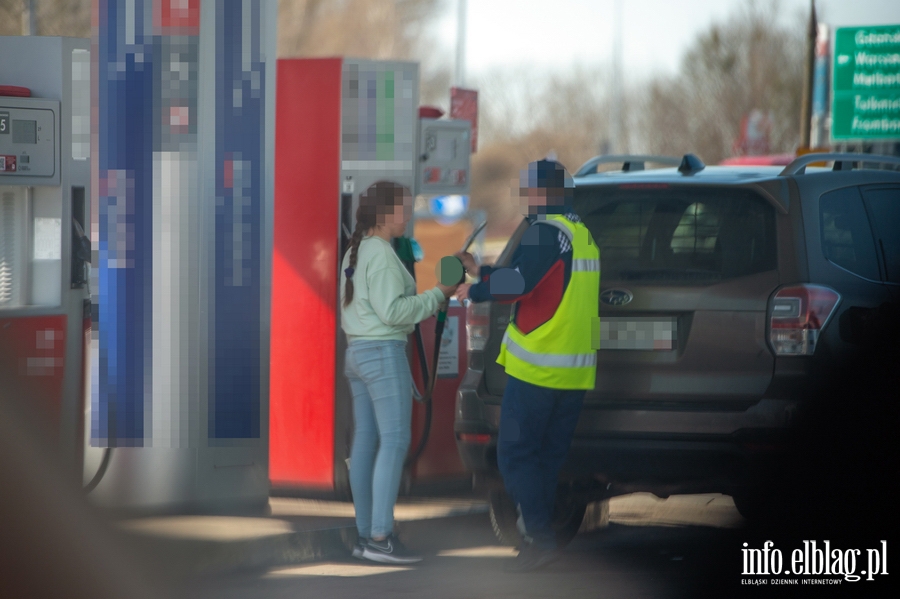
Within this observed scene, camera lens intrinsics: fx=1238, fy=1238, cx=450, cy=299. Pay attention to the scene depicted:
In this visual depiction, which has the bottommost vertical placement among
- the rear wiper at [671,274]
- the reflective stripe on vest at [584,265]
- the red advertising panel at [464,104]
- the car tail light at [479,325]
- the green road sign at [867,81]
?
the car tail light at [479,325]

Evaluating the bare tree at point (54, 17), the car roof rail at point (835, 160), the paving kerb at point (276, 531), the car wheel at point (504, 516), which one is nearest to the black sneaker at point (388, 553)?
the paving kerb at point (276, 531)

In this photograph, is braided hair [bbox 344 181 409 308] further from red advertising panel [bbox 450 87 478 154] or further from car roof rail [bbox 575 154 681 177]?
red advertising panel [bbox 450 87 478 154]

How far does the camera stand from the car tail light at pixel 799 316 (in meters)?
5.19

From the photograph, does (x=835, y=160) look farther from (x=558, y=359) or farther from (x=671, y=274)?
(x=558, y=359)

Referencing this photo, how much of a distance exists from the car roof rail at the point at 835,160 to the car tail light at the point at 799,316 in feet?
2.26

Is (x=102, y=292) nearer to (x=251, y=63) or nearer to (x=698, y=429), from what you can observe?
(x=251, y=63)

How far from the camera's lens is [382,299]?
19.1 feet

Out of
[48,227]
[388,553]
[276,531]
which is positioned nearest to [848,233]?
[388,553]

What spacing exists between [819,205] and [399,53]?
4856cm

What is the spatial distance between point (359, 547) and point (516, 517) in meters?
0.80

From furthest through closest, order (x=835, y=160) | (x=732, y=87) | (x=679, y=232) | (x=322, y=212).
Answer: (x=732, y=87) → (x=322, y=212) → (x=835, y=160) → (x=679, y=232)

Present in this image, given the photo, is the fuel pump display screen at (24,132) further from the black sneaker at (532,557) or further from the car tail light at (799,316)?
the car tail light at (799,316)

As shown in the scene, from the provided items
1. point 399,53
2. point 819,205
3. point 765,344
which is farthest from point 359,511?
point 399,53

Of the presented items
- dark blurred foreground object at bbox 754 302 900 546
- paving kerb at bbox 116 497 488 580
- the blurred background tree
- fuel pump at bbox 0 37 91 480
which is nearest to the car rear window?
dark blurred foreground object at bbox 754 302 900 546
